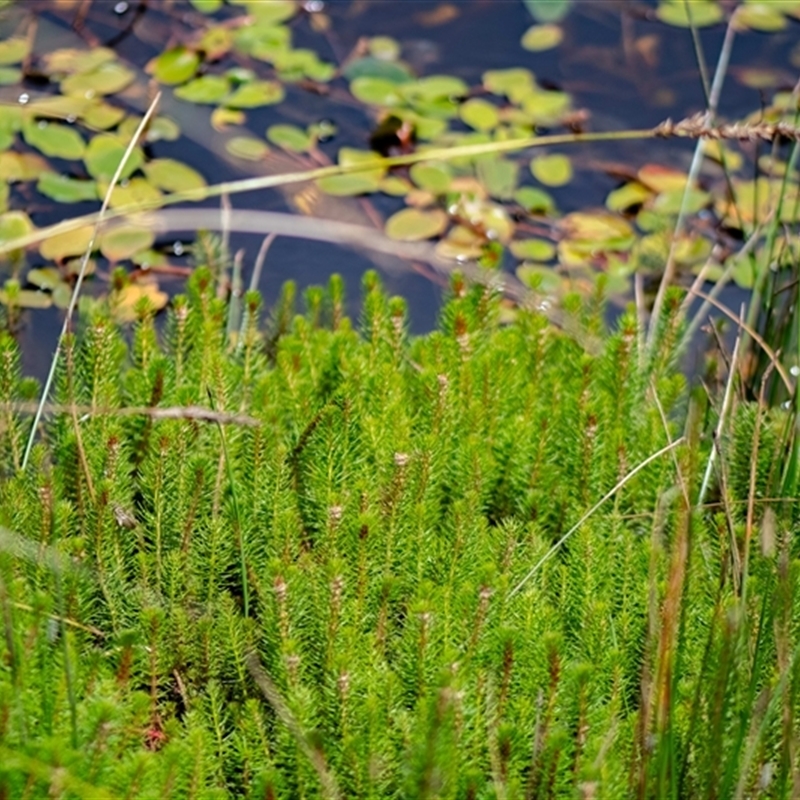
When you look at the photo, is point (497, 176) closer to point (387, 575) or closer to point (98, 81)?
point (98, 81)

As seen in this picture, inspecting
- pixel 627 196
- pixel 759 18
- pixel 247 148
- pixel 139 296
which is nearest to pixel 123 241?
pixel 139 296

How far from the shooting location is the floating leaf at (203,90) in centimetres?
426

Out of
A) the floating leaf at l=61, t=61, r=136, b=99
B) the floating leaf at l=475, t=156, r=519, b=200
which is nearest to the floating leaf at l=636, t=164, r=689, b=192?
the floating leaf at l=475, t=156, r=519, b=200

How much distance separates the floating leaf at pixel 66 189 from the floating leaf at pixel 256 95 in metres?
0.64

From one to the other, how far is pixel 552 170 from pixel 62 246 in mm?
1658

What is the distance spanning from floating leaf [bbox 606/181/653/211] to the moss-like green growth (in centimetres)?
159

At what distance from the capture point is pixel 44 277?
3.69 m

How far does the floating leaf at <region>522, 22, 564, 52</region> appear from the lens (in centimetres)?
462

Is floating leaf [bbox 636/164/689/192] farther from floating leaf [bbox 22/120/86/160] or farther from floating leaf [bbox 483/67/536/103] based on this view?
floating leaf [bbox 22/120/86/160]

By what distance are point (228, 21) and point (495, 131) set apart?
1099 mm

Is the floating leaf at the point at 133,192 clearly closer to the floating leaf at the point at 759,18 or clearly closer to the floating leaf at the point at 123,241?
the floating leaf at the point at 123,241

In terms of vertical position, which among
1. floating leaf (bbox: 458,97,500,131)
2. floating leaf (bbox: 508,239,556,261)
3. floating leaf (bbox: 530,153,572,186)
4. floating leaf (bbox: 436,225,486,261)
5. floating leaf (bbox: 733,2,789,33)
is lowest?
floating leaf (bbox: 508,239,556,261)

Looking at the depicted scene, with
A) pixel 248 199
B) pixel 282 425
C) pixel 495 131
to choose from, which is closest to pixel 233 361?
pixel 282 425

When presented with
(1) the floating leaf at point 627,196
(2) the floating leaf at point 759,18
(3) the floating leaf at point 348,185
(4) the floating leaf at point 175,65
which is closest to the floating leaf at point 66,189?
(4) the floating leaf at point 175,65
